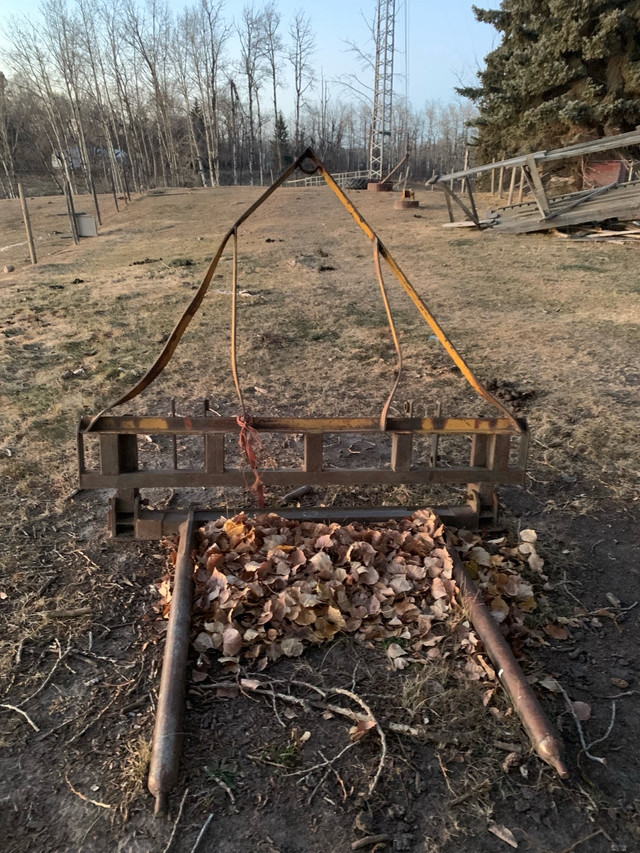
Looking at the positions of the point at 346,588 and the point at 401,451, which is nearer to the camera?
the point at 346,588

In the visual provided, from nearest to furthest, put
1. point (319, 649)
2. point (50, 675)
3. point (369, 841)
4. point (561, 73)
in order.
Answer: point (369, 841)
point (50, 675)
point (319, 649)
point (561, 73)

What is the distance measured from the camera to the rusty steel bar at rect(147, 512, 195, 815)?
6.68 ft

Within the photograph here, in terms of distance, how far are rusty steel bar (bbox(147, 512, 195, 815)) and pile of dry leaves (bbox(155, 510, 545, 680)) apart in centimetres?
10

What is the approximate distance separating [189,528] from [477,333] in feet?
18.1

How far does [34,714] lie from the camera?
2428mm

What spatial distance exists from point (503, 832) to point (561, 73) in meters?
20.1

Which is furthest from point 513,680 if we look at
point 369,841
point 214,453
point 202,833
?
point 214,453

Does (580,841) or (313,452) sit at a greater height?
(313,452)

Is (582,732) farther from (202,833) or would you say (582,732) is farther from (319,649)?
(202,833)

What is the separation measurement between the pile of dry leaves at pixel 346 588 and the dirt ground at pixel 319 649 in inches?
4.8

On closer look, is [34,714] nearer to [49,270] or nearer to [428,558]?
[428,558]

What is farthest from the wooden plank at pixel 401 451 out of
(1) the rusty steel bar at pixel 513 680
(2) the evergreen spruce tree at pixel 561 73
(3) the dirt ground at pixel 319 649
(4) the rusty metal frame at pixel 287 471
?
(2) the evergreen spruce tree at pixel 561 73

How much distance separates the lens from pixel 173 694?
2322 mm

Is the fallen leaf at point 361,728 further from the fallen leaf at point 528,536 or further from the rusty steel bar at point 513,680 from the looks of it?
the fallen leaf at point 528,536
